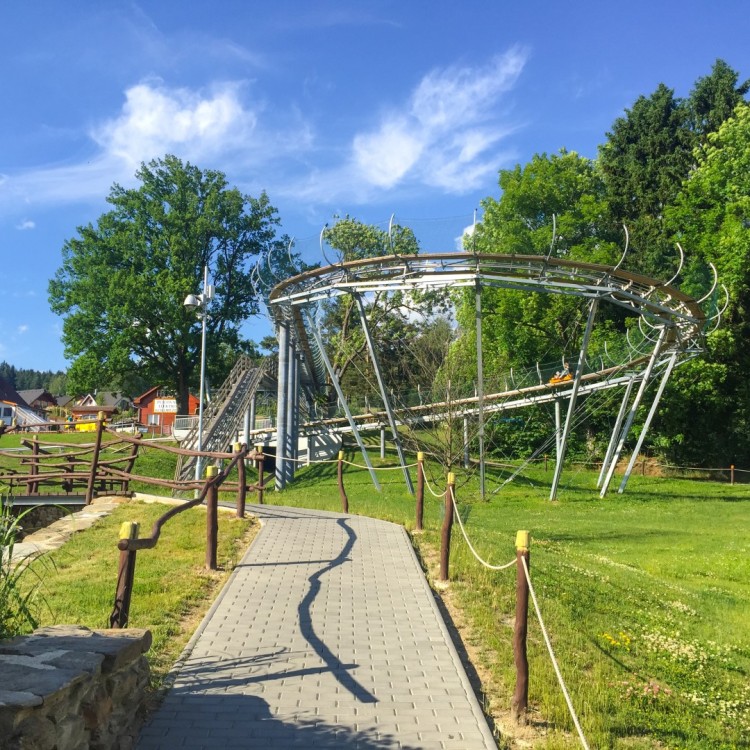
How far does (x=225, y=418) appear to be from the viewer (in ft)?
96.6

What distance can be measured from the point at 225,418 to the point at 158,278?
508 inches

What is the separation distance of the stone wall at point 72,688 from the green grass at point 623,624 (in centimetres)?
261

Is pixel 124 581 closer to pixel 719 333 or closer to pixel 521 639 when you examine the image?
pixel 521 639

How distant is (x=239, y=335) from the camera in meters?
42.2

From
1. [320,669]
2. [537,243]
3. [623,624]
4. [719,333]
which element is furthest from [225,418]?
[320,669]

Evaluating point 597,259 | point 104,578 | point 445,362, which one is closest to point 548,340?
point 597,259

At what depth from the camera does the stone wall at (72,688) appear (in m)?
3.37

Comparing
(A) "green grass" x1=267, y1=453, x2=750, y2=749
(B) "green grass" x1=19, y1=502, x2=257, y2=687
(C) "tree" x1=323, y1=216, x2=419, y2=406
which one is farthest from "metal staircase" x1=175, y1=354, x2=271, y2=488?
(B) "green grass" x1=19, y1=502, x2=257, y2=687

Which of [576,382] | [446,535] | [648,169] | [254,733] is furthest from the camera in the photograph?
[648,169]

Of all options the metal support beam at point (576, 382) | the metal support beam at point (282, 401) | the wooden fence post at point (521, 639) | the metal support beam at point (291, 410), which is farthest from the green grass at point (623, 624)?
the metal support beam at point (291, 410)

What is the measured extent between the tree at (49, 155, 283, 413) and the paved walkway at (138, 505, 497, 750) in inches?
1242

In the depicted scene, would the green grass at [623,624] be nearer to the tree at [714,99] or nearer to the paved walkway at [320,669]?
the paved walkway at [320,669]

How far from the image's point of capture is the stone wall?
11.0 ft

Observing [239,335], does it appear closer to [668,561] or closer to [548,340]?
[548,340]
